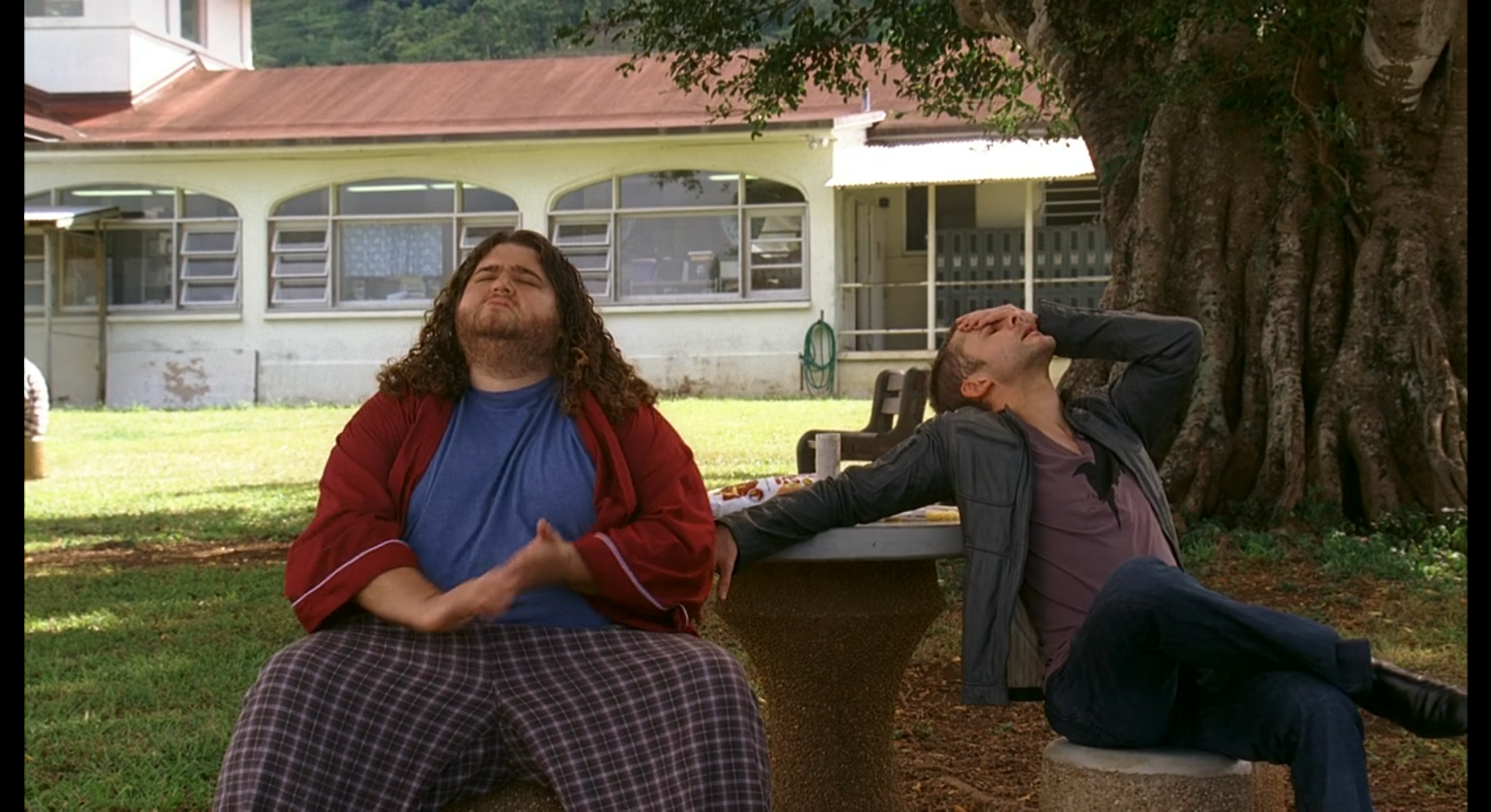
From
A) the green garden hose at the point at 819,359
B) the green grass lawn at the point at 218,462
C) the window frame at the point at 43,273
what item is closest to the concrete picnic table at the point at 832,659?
the green grass lawn at the point at 218,462

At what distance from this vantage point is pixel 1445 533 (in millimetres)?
9469

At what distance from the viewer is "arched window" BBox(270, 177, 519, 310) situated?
27.3 meters

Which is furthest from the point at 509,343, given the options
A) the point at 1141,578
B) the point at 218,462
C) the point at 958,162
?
the point at 958,162

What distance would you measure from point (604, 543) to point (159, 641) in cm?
499

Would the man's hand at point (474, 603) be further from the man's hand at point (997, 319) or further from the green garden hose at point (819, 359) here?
the green garden hose at point (819, 359)

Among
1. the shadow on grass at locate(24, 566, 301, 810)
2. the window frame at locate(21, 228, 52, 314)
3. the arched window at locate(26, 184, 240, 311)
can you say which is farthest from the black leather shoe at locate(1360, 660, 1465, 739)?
the window frame at locate(21, 228, 52, 314)

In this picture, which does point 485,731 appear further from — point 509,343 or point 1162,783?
point 1162,783

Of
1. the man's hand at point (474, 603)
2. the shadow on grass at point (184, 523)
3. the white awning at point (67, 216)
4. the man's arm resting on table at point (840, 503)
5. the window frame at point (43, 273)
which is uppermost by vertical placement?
the white awning at point (67, 216)

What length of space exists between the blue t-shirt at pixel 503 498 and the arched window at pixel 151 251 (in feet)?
79.6

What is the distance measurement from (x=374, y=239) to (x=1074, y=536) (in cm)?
2435

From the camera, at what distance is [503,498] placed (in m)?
4.09

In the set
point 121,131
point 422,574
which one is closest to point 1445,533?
point 422,574

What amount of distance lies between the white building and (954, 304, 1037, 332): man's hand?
2091cm

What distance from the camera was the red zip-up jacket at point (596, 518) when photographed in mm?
3877
